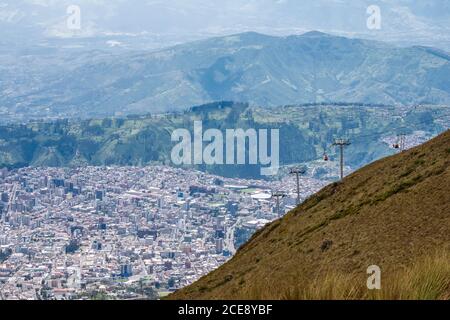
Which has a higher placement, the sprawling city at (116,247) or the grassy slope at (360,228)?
the grassy slope at (360,228)

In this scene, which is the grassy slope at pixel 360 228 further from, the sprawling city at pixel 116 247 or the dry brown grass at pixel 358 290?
the sprawling city at pixel 116 247

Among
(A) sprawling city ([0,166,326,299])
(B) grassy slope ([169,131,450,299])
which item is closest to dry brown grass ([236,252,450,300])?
(B) grassy slope ([169,131,450,299])

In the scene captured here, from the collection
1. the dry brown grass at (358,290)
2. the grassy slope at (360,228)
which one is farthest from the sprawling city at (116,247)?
the dry brown grass at (358,290)

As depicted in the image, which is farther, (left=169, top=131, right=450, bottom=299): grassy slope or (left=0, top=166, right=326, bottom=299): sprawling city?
(left=0, top=166, right=326, bottom=299): sprawling city

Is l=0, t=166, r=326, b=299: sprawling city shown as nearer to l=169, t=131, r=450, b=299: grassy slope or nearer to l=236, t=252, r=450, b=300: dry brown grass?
l=169, t=131, r=450, b=299: grassy slope

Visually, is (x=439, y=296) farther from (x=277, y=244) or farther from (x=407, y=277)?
(x=277, y=244)

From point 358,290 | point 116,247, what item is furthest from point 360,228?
point 116,247

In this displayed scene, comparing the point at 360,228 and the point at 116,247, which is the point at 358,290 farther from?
the point at 116,247

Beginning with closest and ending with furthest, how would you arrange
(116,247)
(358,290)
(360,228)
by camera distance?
(358,290)
(360,228)
(116,247)

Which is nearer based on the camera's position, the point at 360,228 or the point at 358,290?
the point at 358,290
